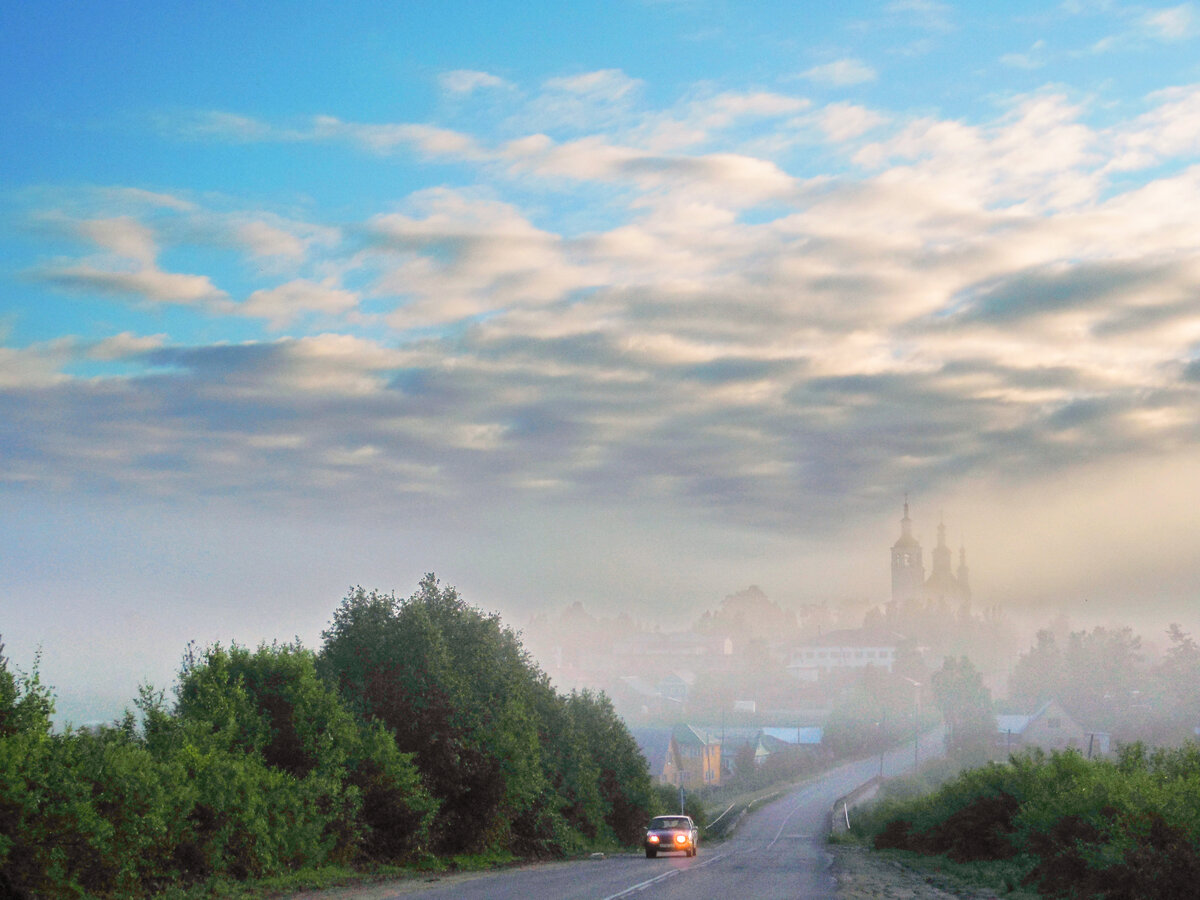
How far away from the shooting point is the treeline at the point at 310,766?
20500 mm

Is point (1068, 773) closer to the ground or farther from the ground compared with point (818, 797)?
farther from the ground

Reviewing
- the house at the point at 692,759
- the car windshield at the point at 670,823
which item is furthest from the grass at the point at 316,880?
the house at the point at 692,759

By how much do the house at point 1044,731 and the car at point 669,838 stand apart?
4006 inches

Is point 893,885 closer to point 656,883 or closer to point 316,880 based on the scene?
point 656,883

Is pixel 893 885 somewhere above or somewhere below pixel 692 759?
above

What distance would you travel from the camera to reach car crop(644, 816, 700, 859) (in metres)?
43.1

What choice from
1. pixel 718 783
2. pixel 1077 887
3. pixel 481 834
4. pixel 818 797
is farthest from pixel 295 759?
pixel 718 783

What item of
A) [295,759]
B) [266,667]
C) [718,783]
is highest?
[266,667]

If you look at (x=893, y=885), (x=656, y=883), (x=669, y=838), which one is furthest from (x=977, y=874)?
(x=669, y=838)

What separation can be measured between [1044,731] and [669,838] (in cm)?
11880

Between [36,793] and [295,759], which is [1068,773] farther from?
[36,793]

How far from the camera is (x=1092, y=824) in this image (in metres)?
27.3

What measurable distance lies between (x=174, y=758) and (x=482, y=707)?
17177 mm

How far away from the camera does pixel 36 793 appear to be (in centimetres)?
1973
